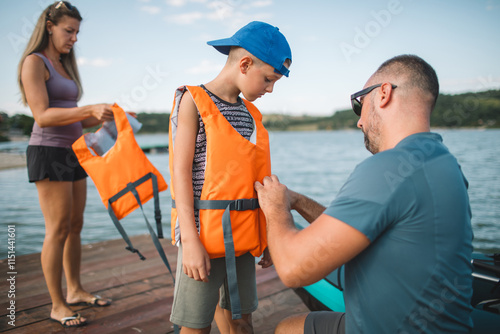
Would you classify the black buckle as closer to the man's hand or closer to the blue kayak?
the man's hand

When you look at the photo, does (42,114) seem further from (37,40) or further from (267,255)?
(267,255)

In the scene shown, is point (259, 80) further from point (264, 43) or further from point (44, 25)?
point (44, 25)

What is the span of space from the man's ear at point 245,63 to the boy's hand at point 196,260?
80 cm

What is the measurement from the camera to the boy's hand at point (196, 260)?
1504 mm

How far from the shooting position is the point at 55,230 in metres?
2.45

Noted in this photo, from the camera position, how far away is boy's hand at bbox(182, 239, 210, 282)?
150 cm

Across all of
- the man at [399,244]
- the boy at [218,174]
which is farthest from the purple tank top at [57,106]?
the man at [399,244]

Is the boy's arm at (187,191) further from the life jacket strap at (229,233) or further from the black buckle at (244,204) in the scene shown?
the black buckle at (244,204)

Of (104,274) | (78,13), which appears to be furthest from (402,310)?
(104,274)

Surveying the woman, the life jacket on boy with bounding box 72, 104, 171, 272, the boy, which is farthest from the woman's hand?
the boy

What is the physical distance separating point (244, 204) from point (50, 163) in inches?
60.8

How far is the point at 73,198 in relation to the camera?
8.69 ft

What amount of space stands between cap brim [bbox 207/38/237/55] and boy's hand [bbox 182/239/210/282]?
910 millimetres

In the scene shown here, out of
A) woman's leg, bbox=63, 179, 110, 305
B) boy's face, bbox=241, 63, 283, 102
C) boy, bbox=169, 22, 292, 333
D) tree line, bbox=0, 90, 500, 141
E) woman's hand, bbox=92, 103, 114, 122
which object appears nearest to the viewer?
boy, bbox=169, 22, 292, 333
